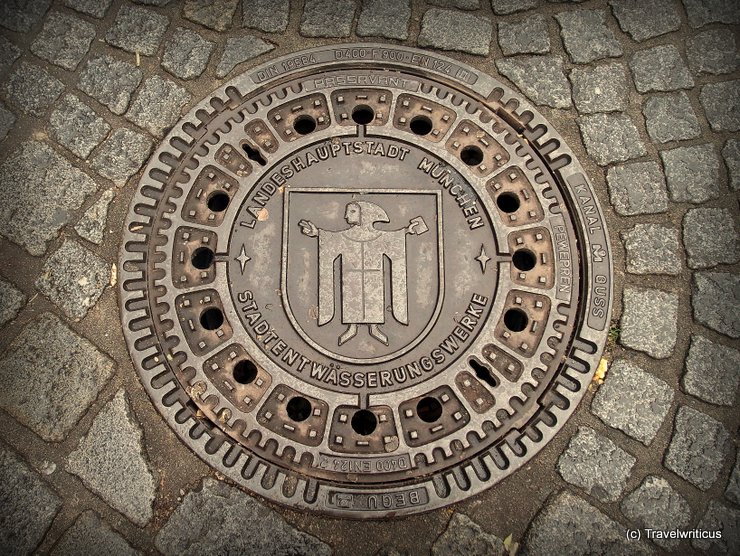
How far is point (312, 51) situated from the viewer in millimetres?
2740

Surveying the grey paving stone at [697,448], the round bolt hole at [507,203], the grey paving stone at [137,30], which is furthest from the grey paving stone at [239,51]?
the grey paving stone at [697,448]

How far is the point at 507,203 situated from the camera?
2.63m

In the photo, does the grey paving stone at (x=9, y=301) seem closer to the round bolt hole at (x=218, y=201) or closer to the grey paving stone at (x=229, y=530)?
the round bolt hole at (x=218, y=201)

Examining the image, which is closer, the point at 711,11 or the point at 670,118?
the point at 670,118

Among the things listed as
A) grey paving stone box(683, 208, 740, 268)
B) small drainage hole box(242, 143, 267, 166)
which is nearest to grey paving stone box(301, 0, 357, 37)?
small drainage hole box(242, 143, 267, 166)

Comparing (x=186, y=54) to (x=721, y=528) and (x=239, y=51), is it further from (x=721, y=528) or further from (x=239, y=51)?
(x=721, y=528)

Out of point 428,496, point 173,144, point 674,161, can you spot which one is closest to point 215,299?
point 173,144

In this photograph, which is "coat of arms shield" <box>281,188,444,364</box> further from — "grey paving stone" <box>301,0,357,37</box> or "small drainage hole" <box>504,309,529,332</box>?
"grey paving stone" <box>301,0,357,37</box>

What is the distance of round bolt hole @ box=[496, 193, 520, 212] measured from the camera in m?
2.60

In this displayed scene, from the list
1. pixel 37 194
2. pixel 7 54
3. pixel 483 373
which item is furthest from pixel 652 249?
pixel 7 54

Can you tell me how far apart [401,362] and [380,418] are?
25 cm

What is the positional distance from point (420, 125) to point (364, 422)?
56.8 inches

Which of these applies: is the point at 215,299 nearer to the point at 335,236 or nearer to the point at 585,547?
the point at 335,236

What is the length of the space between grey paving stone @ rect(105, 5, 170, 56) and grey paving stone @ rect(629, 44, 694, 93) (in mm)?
2344
